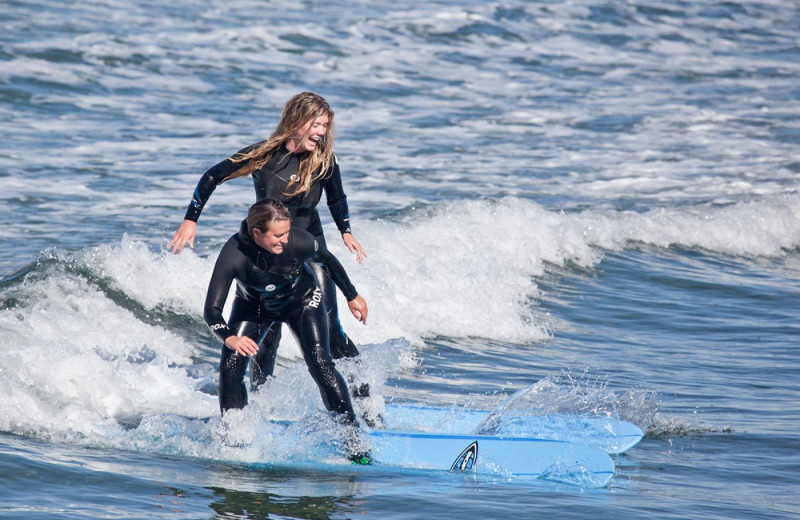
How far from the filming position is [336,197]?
20.5ft

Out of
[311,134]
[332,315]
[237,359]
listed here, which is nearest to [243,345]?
[237,359]

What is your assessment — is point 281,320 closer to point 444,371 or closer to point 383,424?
point 383,424

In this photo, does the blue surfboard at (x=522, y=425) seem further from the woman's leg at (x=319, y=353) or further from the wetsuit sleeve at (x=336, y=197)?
the wetsuit sleeve at (x=336, y=197)

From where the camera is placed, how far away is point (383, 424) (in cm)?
640

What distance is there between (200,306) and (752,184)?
10.5 m

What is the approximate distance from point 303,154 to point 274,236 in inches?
36.6

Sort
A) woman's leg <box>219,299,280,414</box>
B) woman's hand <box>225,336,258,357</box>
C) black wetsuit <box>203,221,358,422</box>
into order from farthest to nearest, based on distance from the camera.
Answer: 1. woman's leg <box>219,299,280,414</box>
2. black wetsuit <box>203,221,358,422</box>
3. woman's hand <box>225,336,258,357</box>

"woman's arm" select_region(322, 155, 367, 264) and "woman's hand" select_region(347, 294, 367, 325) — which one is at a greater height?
"woman's arm" select_region(322, 155, 367, 264)

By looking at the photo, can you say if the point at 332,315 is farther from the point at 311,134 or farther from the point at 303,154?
the point at 311,134

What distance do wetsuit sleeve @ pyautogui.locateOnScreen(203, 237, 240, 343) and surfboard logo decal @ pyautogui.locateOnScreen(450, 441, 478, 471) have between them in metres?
1.48

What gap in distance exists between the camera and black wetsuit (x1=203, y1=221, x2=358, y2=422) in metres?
5.33

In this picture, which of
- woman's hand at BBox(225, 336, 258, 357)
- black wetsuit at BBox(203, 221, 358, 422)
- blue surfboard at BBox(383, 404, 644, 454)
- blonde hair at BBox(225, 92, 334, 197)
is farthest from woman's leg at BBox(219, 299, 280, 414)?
blue surfboard at BBox(383, 404, 644, 454)

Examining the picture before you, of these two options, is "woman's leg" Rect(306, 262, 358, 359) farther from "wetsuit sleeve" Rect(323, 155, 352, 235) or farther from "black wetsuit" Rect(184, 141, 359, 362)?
"wetsuit sleeve" Rect(323, 155, 352, 235)

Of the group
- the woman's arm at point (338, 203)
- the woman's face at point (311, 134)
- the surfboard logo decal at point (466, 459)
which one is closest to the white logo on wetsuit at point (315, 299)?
the woman's arm at point (338, 203)
